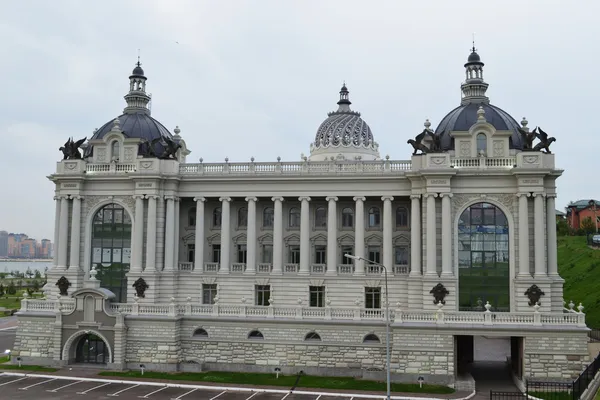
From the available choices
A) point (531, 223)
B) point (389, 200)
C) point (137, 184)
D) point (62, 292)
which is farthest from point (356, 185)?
point (62, 292)

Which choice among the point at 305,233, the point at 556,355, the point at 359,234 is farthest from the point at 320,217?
the point at 556,355

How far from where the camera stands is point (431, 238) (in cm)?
4938

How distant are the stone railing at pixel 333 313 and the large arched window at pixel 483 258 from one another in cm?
344

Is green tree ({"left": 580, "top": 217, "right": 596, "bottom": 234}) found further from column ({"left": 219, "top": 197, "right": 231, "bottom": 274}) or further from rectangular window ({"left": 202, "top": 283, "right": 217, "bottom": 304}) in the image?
rectangular window ({"left": 202, "top": 283, "right": 217, "bottom": 304})

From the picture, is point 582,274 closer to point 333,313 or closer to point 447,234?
point 447,234

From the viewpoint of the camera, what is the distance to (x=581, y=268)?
3157 inches

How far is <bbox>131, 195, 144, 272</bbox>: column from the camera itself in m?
54.2

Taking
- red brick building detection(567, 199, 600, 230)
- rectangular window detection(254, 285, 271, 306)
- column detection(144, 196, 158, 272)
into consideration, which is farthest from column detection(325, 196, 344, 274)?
red brick building detection(567, 199, 600, 230)

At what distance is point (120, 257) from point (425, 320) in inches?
1116

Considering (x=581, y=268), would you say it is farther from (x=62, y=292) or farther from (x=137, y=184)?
(x=62, y=292)

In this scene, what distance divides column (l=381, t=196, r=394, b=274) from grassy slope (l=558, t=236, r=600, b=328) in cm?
2467

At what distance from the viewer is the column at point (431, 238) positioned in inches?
1934

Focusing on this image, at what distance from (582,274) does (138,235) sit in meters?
56.5

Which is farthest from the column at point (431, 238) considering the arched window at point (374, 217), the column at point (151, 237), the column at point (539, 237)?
the column at point (151, 237)
